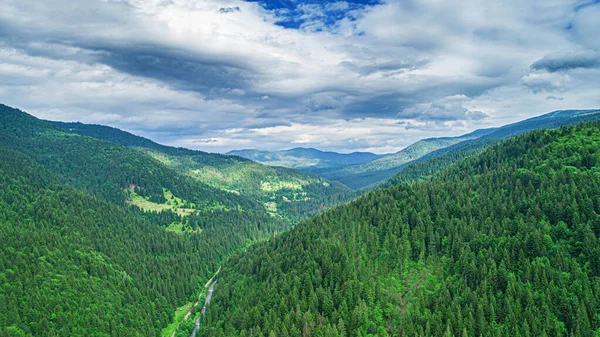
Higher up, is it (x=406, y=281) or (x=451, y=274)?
(x=451, y=274)

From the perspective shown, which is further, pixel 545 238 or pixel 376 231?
pixel 376 231

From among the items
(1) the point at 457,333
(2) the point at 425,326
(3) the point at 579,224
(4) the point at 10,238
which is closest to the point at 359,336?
(2) the point at 425,326

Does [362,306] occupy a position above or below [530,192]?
below

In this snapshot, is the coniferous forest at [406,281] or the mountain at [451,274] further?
the coniferous forest at [406,281]

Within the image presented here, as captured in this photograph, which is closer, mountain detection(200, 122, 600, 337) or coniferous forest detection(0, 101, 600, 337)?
mountain detection(200, 122, 600, 337)

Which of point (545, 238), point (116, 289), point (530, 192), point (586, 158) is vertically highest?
point (586, 158)

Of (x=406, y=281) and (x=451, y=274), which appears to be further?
(x=406, y=281)

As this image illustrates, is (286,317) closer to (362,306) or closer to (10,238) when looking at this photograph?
(362,306)

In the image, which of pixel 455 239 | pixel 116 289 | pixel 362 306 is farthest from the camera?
pixel 116 289
